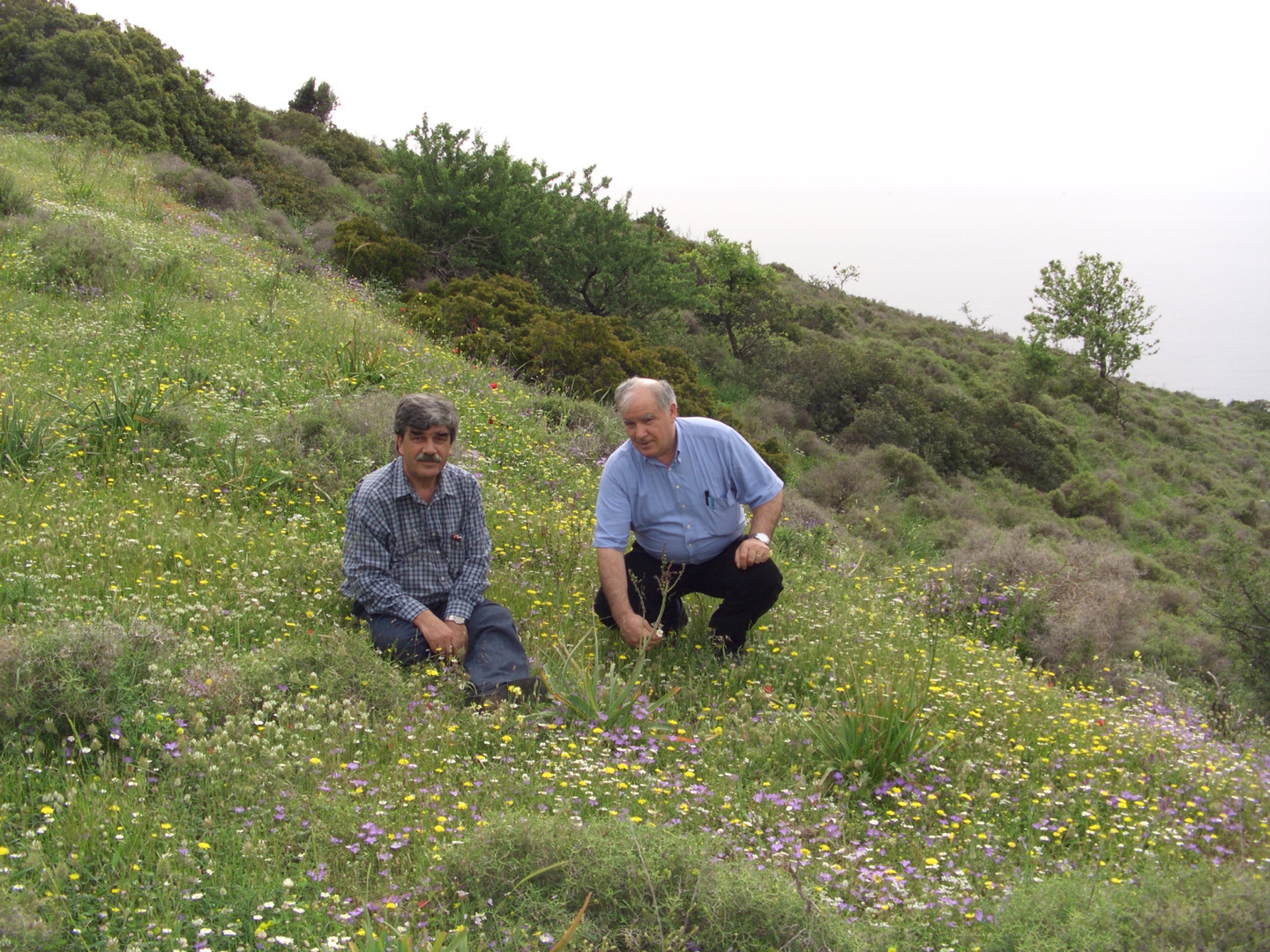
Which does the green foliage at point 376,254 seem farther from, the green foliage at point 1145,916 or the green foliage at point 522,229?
the green foliage at point 1145,916

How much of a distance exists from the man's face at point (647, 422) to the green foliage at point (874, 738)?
136 centimetres

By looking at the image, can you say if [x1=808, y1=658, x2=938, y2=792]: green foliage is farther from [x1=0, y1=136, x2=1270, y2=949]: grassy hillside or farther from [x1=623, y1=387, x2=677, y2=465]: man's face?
[x1=623, y1=387, x2=677, y2=465]: man's face

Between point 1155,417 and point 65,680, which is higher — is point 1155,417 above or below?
above

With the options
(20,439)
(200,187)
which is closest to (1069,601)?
(20,439)

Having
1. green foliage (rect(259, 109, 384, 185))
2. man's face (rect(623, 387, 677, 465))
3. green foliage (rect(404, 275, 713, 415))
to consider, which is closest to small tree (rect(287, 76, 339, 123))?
green foliage (rect(259, 109, 384, 185))

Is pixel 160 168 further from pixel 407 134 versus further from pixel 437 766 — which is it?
pixel 437 766

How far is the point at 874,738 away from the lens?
3.64m

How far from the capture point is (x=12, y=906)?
6.72 ft

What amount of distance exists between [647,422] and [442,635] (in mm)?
1272

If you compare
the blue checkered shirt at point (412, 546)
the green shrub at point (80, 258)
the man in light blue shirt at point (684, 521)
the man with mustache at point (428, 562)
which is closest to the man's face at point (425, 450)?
the man with mustache at point (428, 562)

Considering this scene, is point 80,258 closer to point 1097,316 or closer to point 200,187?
point 200,187

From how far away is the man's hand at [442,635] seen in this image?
151 inches

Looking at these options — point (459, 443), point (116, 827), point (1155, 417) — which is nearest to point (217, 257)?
point (459, 443)

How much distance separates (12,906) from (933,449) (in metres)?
23.6
